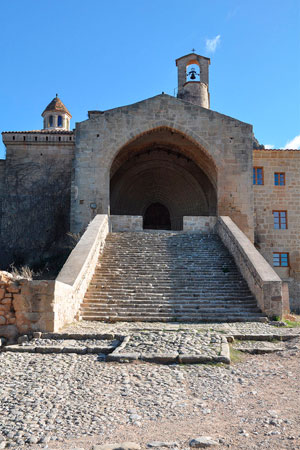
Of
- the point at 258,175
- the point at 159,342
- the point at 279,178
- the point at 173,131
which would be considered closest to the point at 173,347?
the point at 159,342

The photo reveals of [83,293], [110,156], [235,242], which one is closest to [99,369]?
[83,293]

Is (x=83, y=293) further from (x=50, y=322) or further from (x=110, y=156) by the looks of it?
(x=110, y=156)

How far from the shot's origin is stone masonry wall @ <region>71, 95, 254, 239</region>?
51.6 feet

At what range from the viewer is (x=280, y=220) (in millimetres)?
17219

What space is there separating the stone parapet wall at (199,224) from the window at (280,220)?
3.80 metres

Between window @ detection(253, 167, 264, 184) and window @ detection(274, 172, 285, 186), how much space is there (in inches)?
23.0

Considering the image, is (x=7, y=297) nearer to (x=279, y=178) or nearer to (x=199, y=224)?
(x=199, y=224)

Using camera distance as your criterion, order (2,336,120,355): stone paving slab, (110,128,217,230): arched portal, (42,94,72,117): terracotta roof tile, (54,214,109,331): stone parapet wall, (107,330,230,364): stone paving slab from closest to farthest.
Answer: (107,330,230,364): stone paving slab, (2,336,120,355): stone paving slab, (54,214,109,331): stone parapet wall, (110,128,217,230): arched portal, (42,94,72,117): terracotta roof tile

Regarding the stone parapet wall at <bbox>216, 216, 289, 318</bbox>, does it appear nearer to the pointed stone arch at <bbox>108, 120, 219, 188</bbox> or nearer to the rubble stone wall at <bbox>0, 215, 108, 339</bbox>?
the rubble stone wall at <bbox>0, 215, 108, 339</bbox>

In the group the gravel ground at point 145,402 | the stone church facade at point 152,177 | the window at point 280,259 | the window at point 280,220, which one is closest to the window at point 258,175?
the stone church facade at point 152,177

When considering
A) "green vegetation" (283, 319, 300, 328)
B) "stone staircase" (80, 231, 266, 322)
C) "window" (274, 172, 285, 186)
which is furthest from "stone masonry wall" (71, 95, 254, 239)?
"green vegetation" (283, 319, 300, 328)

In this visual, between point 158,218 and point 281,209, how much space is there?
26.0 feet

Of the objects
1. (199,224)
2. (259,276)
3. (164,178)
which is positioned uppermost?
(164,178)

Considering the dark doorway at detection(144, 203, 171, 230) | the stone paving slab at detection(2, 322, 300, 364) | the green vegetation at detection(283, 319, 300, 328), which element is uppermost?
the dark doorway at detection(144, 203, 171, 230)
